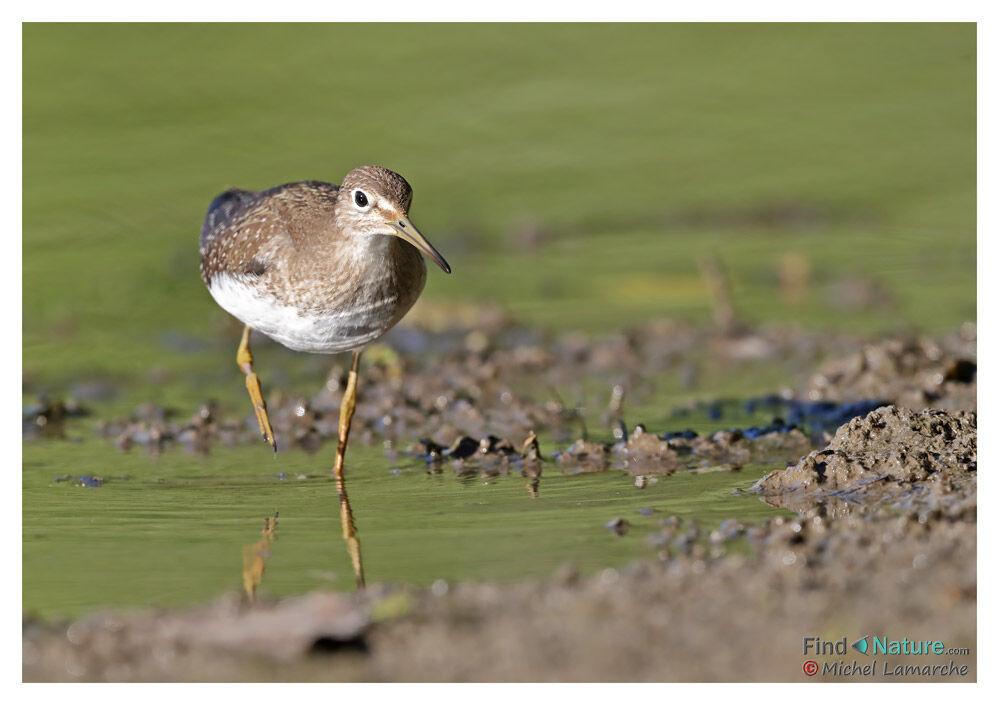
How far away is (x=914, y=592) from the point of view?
500cm

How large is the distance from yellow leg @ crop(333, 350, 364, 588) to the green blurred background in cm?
249

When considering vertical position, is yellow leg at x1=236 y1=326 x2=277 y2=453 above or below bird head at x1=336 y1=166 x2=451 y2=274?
below

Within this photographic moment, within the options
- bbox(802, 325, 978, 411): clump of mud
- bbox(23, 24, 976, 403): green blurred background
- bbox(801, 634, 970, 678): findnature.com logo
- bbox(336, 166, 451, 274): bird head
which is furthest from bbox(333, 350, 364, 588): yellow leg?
bbox(802, 325, 978, 411): clump of mud

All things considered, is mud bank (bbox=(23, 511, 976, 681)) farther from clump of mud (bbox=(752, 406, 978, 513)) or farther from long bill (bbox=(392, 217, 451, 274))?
long bill (bbox=(392, 217, 451, 274))

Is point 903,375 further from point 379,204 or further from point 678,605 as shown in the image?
point 678,605

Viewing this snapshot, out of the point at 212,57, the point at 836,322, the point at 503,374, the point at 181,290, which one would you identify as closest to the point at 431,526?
the point at 503,374

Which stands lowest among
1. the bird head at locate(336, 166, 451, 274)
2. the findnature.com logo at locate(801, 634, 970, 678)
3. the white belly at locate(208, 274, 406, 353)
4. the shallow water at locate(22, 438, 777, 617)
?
the findnature.com logo at locate(801, 634, 970, 678)

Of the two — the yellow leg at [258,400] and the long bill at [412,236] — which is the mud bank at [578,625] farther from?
the yellow leg at [258,400]

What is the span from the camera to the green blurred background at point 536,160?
1145 cm

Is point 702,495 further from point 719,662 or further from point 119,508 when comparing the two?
point 119,508

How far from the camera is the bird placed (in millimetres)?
7336

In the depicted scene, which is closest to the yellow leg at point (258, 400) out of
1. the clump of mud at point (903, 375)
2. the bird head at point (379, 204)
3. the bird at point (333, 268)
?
the bird at point (333, 268)

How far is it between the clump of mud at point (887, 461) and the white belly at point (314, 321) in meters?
2.37

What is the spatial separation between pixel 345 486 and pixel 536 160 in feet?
25.8
